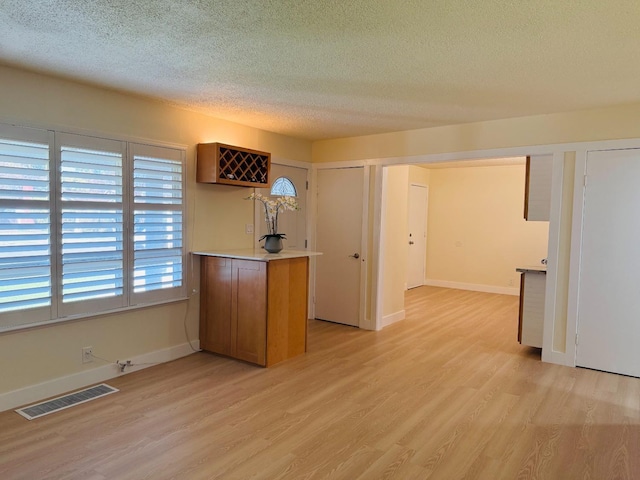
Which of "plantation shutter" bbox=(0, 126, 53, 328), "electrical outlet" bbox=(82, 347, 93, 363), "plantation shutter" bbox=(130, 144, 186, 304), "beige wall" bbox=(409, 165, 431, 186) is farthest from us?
"beige wall" bbox=(409, 165, 431, 186)

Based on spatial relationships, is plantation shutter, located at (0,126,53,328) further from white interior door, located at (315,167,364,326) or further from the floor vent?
white interior door, located at (315,167,364,326)

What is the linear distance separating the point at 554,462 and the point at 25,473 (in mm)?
2950

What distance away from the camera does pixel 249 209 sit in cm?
501

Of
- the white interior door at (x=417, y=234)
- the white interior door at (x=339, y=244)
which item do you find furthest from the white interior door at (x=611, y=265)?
the white interior door at (x=417, y=234)

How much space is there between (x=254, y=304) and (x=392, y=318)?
93.0 inches

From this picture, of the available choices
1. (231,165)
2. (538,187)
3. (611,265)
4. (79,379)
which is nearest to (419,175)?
(538,187)

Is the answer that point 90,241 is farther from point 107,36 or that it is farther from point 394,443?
point 394,443

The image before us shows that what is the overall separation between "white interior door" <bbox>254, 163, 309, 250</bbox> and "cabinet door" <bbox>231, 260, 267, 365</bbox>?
1048mm

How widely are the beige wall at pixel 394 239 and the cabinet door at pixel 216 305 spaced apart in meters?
2.09

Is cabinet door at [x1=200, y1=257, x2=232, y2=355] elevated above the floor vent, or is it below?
above

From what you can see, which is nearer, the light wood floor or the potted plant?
the light wood floor

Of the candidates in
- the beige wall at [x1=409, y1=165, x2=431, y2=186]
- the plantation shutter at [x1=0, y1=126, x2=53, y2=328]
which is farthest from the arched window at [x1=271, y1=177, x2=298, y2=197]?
the beige wall at [x1=409, y1=165, x2=431, y2=186]

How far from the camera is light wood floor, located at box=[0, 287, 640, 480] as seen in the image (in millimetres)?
2461

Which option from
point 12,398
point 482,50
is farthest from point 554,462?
point 12,398
